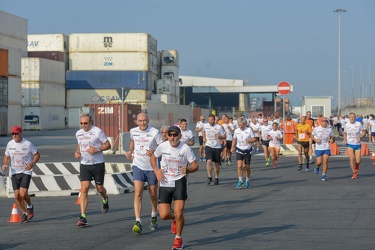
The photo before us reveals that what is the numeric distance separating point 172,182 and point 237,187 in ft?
24.8

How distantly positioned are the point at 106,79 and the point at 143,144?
6441cm

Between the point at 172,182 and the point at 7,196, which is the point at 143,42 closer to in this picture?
the point at 7,196

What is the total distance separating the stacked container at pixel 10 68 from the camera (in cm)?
4938

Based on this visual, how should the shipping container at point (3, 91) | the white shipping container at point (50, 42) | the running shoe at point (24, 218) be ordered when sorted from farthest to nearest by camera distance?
the white shipping container at point (50, 42) → the shipping container at point (3, 91) → the running shoe at point (24, 218)

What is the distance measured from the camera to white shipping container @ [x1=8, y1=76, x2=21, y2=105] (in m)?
53.9

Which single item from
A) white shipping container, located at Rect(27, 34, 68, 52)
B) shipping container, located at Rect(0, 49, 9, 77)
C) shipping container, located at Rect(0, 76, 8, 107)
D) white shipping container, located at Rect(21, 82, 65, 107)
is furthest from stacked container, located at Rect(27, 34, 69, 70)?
shipping container, located at Rect(0, 76, 8, 107)

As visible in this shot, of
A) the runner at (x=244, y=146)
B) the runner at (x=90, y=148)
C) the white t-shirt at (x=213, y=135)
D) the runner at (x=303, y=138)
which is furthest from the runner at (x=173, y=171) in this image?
the runner at (x=303, y=138)

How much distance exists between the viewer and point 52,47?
74.4m

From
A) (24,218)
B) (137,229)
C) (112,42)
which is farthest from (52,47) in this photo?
(137,229)

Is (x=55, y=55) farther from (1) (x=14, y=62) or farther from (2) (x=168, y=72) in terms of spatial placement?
(1) (x=14, y=62)

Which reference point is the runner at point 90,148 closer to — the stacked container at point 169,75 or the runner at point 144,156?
the runner at point 144,156

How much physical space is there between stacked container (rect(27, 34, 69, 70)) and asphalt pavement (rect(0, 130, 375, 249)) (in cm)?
5789

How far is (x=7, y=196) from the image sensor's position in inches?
597

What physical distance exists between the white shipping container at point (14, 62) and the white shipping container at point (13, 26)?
5775mm
